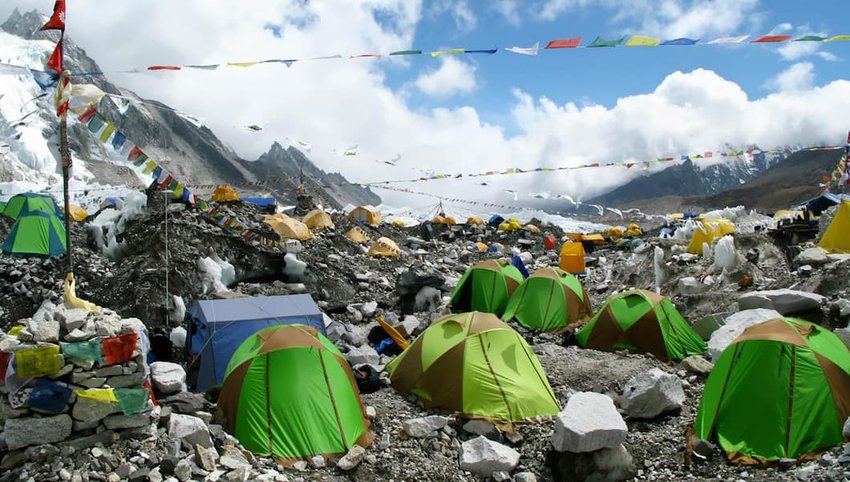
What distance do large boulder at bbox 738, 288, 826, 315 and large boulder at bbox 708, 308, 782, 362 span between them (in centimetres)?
67

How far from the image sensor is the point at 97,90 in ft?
28.3

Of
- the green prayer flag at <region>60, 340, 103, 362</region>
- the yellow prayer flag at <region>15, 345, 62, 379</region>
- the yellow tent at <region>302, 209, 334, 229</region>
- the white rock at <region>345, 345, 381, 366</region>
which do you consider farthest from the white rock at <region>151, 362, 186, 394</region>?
the yellow tent at <region>302, 209, 334, 229</region>

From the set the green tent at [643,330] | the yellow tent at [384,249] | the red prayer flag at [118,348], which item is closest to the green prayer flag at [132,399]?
the red prayer flag at [118,348]

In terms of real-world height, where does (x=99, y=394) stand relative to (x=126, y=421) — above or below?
above

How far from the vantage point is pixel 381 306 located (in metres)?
16.5

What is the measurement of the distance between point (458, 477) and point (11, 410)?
15.0 feet

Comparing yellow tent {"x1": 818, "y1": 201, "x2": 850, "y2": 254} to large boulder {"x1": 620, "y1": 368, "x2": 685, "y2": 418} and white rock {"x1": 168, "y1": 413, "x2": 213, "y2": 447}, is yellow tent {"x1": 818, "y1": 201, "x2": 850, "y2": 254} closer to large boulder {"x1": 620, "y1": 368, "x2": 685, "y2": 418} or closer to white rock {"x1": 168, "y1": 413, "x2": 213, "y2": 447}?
large boulder {"x1": 620, "y1": 368, "x2": 685, "y2": 418}

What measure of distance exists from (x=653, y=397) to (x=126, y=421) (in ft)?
21.0

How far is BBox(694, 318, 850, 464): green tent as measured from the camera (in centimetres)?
636

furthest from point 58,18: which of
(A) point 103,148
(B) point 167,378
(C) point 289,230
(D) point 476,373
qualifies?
(A) point 103,148

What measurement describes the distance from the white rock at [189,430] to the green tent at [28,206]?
13.8 meters

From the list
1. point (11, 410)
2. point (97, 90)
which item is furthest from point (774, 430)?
point (97, 90)

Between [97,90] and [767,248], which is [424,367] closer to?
[97,90]

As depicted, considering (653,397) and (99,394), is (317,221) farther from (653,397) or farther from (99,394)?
(99,394)
